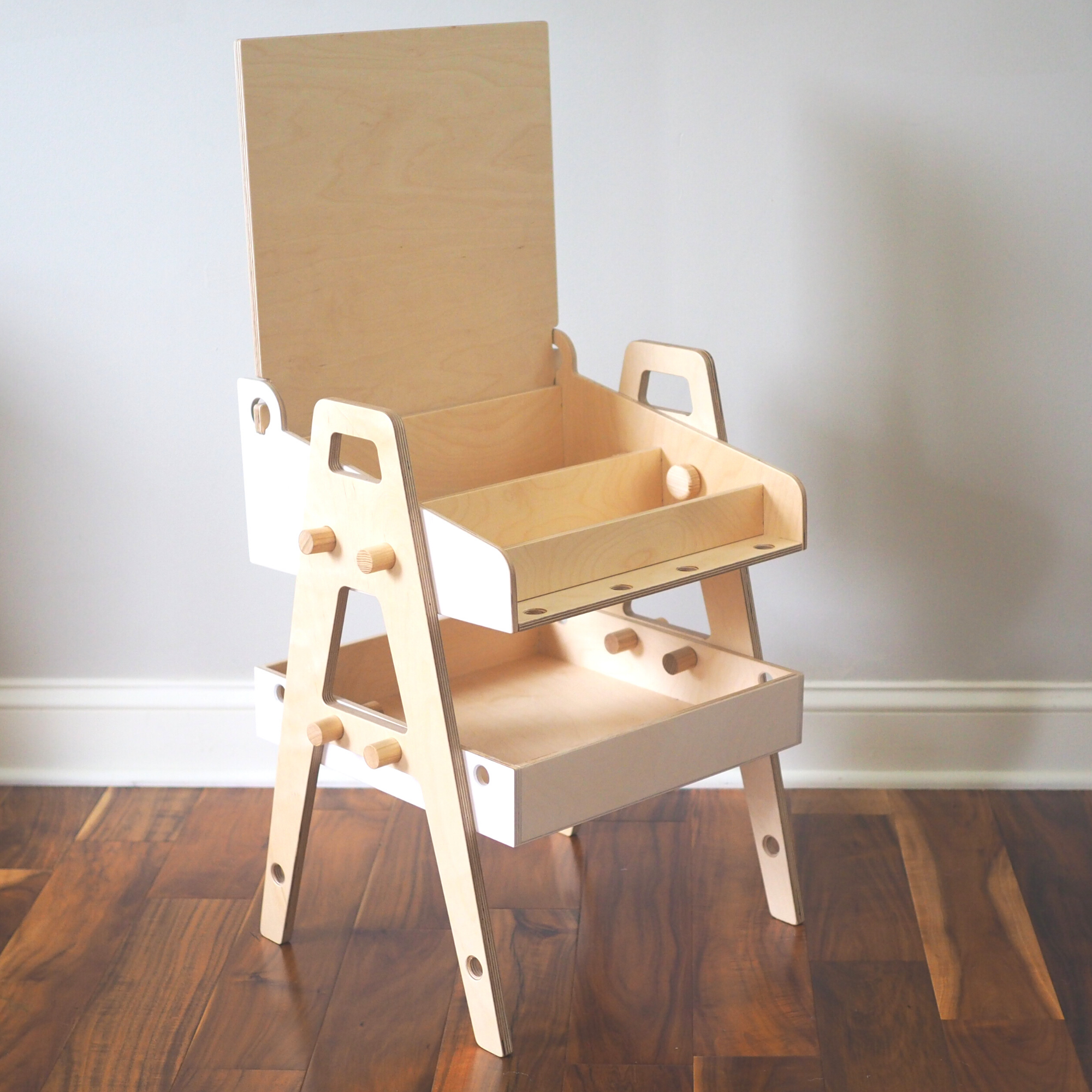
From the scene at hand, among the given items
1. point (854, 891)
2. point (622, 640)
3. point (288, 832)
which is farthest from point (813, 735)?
point (288, 832)

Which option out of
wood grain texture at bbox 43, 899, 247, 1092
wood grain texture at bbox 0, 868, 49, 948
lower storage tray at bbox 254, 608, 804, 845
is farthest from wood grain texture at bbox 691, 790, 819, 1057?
wood grain texture at bbox 0, 868, 49, 948

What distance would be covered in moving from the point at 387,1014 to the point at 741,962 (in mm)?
396

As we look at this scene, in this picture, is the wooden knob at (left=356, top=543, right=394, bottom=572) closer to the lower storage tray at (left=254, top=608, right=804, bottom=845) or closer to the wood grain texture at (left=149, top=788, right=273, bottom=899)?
the lower storage tray at (left=254, top=608, right=804, bottom=845)

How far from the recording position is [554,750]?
4.72 feet

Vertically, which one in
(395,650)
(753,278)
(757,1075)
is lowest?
(757,1075)

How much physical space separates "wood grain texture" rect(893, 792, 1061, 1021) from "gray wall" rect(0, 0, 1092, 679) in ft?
0.68

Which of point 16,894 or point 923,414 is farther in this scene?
A: point 923,414

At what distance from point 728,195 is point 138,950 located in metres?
1.17

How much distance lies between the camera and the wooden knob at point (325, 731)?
138 cm

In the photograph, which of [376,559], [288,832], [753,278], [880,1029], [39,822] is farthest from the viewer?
[39,822]

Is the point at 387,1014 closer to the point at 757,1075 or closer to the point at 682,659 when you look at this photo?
the point at 757,1075

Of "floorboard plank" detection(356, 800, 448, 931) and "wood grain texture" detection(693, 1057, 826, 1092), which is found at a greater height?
"floorboard plank" detection(356, 800, 448, 931)

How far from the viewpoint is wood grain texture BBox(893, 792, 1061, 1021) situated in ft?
4.62

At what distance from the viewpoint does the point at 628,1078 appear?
1308mm
